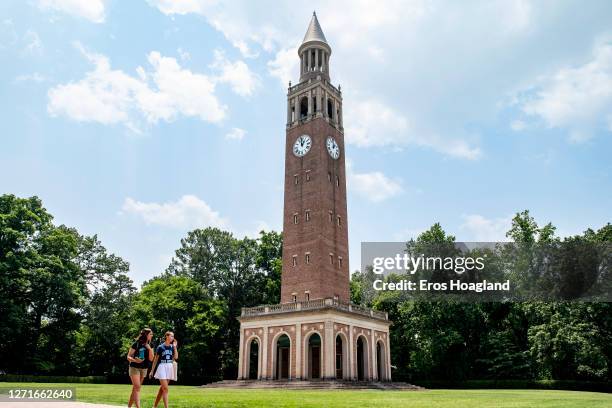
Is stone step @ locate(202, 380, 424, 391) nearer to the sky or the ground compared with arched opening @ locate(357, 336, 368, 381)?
nearer to the ground

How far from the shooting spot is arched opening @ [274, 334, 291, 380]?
44281mm

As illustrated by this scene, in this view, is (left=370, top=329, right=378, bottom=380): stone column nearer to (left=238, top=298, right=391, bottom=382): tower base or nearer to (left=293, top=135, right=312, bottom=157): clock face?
(left=238, top=298, right=391, bottom=382): tower base

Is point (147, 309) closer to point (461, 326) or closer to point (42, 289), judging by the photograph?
point (42, 289)

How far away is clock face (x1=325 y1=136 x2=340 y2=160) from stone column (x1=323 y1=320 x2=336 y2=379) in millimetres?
18216

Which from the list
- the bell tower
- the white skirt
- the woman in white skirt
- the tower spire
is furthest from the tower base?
the white skirt

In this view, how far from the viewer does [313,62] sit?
2232 inches

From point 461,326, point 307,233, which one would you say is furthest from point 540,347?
point 307,233

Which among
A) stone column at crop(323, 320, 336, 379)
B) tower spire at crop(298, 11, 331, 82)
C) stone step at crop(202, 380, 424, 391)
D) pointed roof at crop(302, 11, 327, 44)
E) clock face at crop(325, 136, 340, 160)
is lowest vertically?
stone step at crop(202, 380, 424, 391)

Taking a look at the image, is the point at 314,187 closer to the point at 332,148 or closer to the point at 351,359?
the point at 332,148

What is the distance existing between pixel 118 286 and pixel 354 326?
99.1ft

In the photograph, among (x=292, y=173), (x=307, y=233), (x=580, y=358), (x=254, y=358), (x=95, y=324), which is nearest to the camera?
(x=580, y=358)

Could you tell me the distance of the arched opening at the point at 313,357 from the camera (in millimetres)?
42375

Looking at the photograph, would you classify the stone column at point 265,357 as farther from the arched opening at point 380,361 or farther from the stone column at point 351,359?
the arched opening at point 380,361

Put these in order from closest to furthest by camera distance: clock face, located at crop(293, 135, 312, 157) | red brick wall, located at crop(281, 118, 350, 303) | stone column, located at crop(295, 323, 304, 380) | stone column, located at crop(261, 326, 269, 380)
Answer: stone column, located at crop(295, 323, 304, 380)
stone column, located at crop(261, 326, 269, 380)
red brick wall, located at crop(281, 118, 350, 303)
clock face, located at crop(293, 135, 312, 157)
